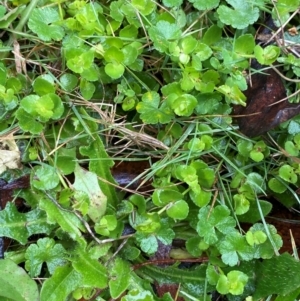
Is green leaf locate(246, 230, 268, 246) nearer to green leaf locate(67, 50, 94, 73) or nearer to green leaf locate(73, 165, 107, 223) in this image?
green leaf locate(73, 165, 107, 223)

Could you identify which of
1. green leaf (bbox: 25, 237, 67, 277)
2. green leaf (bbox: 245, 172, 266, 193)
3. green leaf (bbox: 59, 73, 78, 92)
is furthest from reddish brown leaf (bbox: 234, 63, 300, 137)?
green leaf (bbox: 25, 237, 67, 277)

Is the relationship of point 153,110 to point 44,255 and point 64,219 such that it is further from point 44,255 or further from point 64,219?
point 44,255

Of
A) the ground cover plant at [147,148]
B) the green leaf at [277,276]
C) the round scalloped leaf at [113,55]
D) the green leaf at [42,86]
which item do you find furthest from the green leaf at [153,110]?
the green leaf at [277,276]

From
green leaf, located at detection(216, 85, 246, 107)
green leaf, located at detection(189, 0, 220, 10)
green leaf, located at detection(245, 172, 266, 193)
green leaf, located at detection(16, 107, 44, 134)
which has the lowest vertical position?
green leaf, located at detection(245, 172, 266, 193)

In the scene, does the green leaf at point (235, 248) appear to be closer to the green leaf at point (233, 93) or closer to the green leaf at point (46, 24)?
the green leaf at point (233, 93)

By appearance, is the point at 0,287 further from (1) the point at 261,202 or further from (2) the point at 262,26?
(2) the point at 262,26

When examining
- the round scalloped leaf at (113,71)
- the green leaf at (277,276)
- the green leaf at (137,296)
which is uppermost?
the round scalloped leaf at (113,71)

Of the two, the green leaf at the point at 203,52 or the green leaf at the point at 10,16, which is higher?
the green leaf at the point at 10,16
